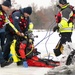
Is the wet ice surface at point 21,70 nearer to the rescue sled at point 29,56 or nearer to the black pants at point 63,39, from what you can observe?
the rescue sled at point 29,56

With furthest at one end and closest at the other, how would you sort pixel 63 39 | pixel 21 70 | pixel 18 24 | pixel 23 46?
1. pixel 63 39
2. pixel 18 24
3. pixel 23 46
4. pixel 21 70

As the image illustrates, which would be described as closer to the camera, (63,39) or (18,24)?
(18,24)

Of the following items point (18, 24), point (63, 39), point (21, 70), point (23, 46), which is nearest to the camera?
point (21, 70)

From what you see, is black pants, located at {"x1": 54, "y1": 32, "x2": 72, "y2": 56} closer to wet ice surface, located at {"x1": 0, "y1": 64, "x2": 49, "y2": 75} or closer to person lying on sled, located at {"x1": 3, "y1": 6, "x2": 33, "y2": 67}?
person lying on sled, located at {"x1": 3, "y1": 6, "x2": 33, "y2": 67}

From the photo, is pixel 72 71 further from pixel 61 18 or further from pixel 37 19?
pixel 37 19

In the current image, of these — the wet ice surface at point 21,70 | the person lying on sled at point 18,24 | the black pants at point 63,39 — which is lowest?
the wet ice surface at point 21,70

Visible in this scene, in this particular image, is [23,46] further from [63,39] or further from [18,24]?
[63,39]

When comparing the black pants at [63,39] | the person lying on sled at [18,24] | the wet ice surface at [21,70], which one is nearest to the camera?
the wet ice surface at [21,70]

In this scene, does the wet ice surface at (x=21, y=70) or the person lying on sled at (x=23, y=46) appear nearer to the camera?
the wet ice surface at (x=21, y=70)

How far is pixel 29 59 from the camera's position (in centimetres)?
738

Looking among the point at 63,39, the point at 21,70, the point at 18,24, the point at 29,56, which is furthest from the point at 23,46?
the point at 63,39

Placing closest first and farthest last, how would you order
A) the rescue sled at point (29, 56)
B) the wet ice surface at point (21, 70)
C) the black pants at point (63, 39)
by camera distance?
the wet ice surface at point (21, 70)
the rescue sled at point (29, 56)
the black pants at point (63, 39)

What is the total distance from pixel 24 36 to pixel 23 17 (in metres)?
0.48

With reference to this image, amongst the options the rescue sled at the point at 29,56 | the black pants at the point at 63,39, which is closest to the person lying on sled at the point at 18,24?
the rescue sled at the point at 29,56
